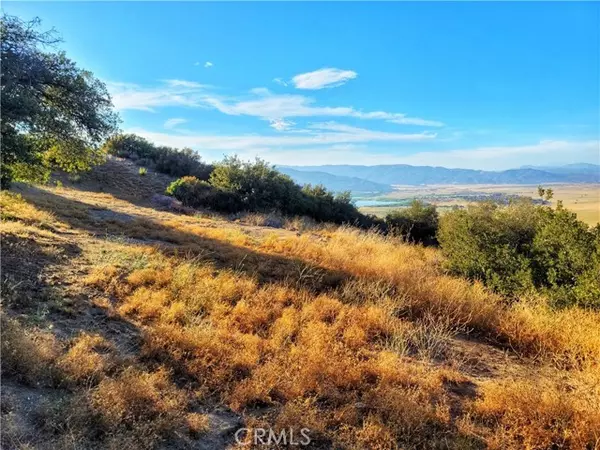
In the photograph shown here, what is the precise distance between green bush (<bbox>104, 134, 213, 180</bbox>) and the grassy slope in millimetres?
19762

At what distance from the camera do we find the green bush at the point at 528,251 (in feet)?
19.1

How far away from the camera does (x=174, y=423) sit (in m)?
2.85

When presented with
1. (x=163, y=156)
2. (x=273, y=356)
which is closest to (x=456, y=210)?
(x=273, y=356)

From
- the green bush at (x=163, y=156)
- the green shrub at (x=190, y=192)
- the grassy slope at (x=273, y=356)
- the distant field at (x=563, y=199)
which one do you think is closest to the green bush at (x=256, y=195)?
the green shrub at (x=190, y=192)

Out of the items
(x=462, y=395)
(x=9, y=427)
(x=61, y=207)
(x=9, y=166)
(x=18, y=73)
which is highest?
(x=18, y=73)

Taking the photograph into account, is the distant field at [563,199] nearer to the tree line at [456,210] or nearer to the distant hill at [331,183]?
the tree line at [456,210]

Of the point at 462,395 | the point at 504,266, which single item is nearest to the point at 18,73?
the point at 462,395

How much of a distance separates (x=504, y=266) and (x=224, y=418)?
22.7 feet

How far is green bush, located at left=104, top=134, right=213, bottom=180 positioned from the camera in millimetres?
26422

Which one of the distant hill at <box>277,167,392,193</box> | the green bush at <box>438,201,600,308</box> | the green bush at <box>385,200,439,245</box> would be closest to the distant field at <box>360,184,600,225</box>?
the green bush at <box>438,201,600,308</box>

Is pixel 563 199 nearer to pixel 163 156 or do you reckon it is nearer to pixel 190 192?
pixel 190 192

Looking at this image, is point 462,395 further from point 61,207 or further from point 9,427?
point 61,207

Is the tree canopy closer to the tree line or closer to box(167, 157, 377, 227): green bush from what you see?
the tree line

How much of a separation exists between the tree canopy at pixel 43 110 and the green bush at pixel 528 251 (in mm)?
9426
